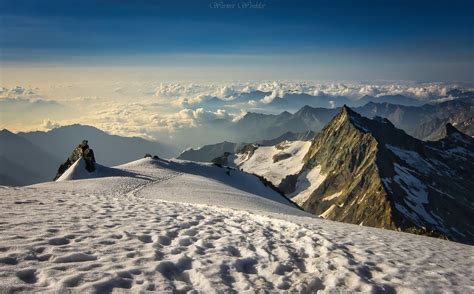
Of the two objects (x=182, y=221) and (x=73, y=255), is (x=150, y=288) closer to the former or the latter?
(x=73, y=255)

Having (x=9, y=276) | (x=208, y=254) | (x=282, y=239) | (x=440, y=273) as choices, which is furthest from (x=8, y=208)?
(x=440, y=273)

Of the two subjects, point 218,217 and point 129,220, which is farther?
point 218,217

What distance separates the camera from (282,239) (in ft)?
49.0

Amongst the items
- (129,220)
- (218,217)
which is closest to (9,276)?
(129,220)

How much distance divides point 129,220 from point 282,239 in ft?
24.5

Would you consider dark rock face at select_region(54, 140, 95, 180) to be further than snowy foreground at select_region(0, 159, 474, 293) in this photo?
Yes

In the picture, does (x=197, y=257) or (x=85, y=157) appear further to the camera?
(x=85, y=157)

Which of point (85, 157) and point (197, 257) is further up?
point (85, 157)

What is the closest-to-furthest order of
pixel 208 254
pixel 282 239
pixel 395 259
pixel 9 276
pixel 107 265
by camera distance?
1. pixel 9 276
2. pixel 107 265
3. pixel 208 254
4. pixel 395 259
5. pixel 282 239

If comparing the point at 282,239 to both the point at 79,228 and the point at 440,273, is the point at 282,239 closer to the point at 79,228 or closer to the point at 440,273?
the point at 440,273

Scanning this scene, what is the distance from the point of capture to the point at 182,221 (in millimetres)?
17156

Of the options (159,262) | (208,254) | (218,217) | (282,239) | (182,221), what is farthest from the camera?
(218,217)

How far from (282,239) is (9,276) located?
1039 centimetres

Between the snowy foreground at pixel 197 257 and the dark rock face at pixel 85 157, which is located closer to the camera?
the snowy foreground at pixel 197 257
